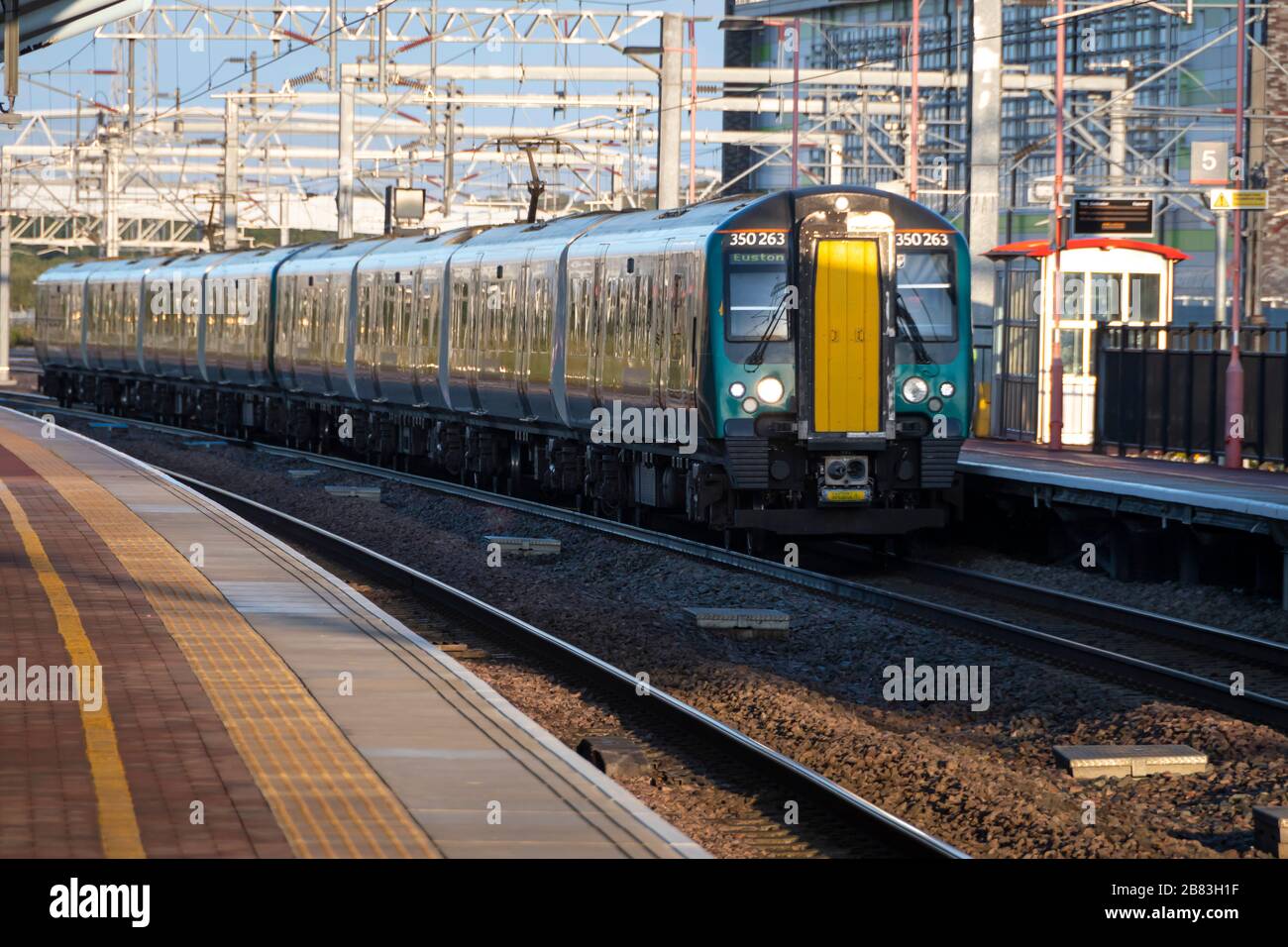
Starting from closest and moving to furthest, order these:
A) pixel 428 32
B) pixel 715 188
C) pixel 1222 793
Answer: pixel 1222 793
pixel 428 32
pixel 715 188

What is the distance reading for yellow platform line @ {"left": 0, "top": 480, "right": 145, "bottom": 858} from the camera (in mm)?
8172

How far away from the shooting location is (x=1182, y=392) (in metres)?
26.7

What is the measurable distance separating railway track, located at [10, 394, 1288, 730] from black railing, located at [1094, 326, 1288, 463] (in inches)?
233

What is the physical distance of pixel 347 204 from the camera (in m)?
45.8

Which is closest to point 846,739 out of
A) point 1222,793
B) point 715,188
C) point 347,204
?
point 1222,793

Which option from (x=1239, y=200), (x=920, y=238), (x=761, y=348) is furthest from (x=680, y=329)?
(x=1239, y=200)

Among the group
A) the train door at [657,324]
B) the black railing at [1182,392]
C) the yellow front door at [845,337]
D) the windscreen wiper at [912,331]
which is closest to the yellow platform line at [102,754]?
the train door at [657,324]

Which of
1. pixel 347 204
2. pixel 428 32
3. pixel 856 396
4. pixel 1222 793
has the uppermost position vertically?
pixel 428 32

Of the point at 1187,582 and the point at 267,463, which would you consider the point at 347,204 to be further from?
the point at 1187,582

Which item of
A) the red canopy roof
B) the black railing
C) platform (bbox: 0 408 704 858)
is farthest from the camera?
the red canopy roof

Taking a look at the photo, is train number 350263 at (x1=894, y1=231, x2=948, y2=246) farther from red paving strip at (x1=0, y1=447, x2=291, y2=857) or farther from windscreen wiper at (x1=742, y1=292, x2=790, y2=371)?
red paving strip at (x1=0, y1=447, x2=291, y2=857)

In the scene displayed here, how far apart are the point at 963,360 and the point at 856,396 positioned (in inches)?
50.0

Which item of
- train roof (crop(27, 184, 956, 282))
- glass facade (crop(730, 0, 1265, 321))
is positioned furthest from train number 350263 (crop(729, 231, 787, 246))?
glass facade (crop(730, 0, 1265, 321))

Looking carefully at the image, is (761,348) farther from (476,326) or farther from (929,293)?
(476,326)
